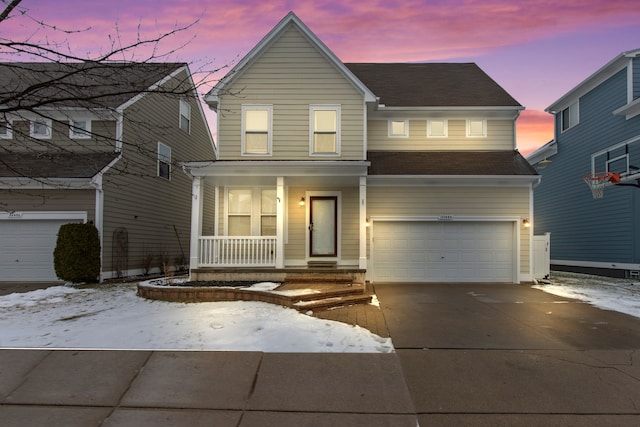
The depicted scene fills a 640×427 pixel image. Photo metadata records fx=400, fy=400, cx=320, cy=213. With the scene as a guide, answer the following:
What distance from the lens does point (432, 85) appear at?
1449 cm

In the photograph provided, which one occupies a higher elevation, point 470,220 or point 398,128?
point 398,128

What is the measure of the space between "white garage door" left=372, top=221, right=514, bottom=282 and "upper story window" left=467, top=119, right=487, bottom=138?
309 centimetres

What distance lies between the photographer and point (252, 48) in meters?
11.8

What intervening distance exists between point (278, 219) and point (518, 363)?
7218mm

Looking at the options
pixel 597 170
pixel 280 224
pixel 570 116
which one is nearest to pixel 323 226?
pixel 280 224

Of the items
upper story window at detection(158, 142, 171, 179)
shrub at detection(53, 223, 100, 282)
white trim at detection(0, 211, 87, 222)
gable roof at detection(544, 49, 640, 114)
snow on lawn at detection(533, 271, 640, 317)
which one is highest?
gable roof at detection(544, 49, 640, 114)

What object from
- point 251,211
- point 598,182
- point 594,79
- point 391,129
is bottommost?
point 251,211

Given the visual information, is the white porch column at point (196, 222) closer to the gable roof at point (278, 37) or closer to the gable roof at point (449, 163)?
the gable roof at point (278, 37)

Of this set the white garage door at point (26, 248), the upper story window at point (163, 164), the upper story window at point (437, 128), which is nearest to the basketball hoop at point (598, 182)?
the upper story window at point (437, 128)

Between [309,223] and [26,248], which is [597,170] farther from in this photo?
[26,248]

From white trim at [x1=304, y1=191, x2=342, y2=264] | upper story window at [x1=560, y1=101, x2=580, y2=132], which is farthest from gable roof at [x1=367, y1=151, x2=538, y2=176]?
upper story window at [x1=560, y1=101, x2=580, y2=132]

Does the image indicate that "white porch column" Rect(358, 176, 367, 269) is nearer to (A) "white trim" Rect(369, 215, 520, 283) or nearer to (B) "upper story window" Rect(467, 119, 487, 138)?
(A) "white trim" Rect(369, 215, 520, 283)

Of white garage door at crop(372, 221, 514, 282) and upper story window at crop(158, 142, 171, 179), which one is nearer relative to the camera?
white garage door at crop(372, 221, 514, 282)

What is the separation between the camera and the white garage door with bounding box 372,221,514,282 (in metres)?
12.2
